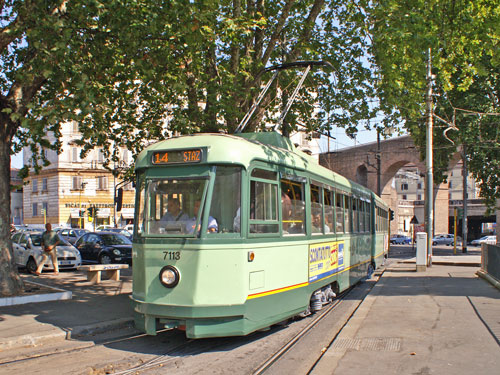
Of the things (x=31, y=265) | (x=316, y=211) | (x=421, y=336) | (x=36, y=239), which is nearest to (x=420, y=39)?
(x=316, y=211)

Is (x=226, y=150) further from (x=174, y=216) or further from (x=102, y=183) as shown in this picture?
(x=102, y=183)

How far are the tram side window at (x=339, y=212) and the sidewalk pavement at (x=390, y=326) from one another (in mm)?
1629

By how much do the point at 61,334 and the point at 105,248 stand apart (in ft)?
40.7

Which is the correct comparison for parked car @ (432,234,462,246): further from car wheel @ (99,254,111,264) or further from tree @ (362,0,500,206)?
car wheel @ (99,254,111,264)

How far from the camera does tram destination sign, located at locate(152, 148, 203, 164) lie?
7.13 meters

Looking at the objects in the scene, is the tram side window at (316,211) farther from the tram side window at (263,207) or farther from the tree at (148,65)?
the tree at (148,65)

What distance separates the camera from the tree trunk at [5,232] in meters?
11.0

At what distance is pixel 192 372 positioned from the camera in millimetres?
6246

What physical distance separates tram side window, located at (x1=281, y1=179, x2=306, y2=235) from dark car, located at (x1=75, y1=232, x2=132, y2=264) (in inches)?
501

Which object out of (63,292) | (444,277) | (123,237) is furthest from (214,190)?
(123,237)

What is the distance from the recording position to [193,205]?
6996 millimetres

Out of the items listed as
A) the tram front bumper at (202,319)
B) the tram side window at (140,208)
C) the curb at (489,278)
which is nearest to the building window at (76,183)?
the curb at (489,278)

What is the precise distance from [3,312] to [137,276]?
4058 mm

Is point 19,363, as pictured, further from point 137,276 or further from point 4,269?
point 4,269
